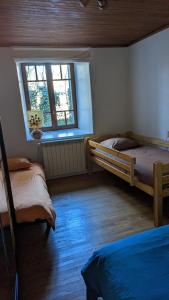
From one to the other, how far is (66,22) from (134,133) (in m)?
2.32

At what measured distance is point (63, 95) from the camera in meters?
4.06

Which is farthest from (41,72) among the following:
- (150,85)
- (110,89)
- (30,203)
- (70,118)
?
(30,203)

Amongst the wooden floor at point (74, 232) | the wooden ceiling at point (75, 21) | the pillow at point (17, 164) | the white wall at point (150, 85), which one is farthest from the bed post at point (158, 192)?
the pillow at point (17, 164)

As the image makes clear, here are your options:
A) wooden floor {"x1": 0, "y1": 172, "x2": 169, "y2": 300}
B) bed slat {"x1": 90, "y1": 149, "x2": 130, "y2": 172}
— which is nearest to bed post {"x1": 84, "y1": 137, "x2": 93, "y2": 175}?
bed slat {"x1": 90, "y1": 149, "x2": 130, "y2": 172}

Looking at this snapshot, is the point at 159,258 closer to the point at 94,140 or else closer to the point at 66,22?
the point at 66,22

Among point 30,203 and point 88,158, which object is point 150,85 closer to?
point 88,158

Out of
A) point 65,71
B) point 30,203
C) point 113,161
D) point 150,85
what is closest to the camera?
point 30,203

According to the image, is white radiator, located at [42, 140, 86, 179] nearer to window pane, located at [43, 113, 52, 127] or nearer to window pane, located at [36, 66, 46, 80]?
window pane, located at [43, 113, 52, 127]

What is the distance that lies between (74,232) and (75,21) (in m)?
2.39

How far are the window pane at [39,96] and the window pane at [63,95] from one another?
7.4 inches

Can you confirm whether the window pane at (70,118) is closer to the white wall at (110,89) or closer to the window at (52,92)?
the window at (52,92)

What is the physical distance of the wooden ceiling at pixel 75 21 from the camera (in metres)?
2.08

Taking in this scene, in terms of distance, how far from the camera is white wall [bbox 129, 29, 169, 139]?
3125mm

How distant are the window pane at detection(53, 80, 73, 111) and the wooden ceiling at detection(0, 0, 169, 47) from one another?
73 cm
